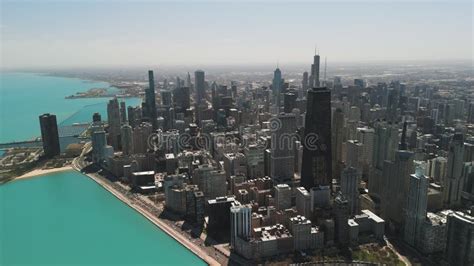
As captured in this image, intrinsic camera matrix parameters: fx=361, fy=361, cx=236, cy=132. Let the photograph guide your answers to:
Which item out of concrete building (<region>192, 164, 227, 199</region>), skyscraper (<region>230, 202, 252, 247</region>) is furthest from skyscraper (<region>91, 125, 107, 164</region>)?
skyscraper (<region>230, 202, 252, 247</region>)

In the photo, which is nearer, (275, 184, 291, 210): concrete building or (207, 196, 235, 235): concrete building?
(207, 196, 235, 235): concrete building

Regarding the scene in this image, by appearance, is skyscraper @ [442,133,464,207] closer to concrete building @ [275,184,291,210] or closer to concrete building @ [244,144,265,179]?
concrete building @ [275,184,291,210]

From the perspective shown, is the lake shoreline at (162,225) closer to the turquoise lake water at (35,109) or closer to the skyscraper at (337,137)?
the skyscraper at (337,137)

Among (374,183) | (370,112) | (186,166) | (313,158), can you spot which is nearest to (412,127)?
(370,112)

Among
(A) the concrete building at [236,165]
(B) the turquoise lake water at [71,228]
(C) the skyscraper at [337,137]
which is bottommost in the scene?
(B) the turquoise lake water at [71,228]

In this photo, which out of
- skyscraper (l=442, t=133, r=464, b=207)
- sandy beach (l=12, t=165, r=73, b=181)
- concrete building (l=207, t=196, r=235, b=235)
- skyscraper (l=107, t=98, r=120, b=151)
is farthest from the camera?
skyscraper (l=107, t=98, r=120, b=151)

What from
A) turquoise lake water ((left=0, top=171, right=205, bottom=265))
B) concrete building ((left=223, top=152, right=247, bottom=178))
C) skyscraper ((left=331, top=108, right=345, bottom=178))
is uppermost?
skyscraper ((left=331, top=108, right=345, bottom=178))

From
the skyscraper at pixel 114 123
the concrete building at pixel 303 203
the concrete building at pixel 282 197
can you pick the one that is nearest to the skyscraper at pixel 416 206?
the concrete building at pixel 303 203
